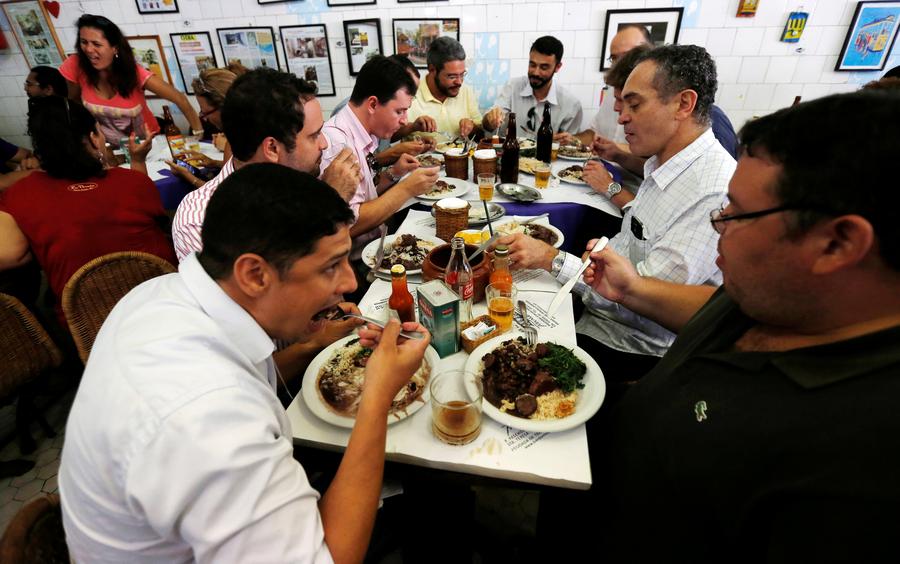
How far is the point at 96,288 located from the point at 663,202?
9.05 ft

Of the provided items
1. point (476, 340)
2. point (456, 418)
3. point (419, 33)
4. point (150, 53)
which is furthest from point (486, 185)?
point (150, 53)

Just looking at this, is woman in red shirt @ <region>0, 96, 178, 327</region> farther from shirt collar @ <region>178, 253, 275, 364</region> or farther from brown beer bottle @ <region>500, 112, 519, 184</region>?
brown beer bottle @ <region>500, 112, 519, 184</region>

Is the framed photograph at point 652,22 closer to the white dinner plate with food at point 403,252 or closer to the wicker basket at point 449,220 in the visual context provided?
the wicker basket at point 449,220

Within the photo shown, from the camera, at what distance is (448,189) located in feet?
9.62

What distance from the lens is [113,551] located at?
2.91 feet

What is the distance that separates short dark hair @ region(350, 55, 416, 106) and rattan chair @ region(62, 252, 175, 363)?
1.73 metres

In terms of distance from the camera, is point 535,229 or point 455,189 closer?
point 535,229

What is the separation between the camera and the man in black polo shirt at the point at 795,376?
27.2 inches

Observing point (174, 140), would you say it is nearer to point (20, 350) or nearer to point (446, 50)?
point (20, 350)

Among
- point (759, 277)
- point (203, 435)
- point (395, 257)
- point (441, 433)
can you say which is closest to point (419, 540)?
point (441, 433)

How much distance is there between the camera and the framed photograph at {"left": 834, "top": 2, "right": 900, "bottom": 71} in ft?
13.2

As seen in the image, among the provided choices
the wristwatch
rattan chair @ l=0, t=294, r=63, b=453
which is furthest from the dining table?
rattan chair @ l=0, t=294, r=63, b=453

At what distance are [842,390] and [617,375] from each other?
51.4 inches

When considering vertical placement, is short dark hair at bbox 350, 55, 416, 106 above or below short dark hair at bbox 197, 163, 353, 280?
above
